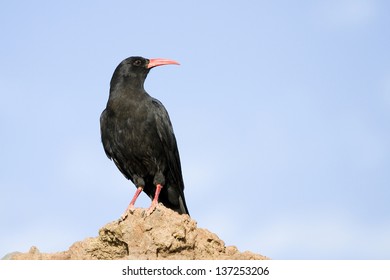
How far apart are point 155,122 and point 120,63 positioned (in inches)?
55.3

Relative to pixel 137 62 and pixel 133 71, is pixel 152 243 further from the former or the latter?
pixel 137 62

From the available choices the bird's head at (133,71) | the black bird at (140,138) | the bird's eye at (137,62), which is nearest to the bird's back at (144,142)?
the black bird at (140,138)

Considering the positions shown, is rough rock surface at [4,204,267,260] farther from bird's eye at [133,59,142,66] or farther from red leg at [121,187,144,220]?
bird's eye at [133,59,142,66]

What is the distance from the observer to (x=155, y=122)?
38.4 ft

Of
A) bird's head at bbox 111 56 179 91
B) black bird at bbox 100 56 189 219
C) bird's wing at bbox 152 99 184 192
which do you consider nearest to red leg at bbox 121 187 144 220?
black bird at bbox 100 56 189 219

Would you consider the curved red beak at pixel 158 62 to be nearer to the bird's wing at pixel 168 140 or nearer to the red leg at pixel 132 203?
the bird's wing at pixel 168 140

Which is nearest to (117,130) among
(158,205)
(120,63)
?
(120,63)

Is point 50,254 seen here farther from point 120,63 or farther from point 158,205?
point 120,63

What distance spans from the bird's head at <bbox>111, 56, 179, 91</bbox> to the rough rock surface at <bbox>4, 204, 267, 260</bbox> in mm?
3150

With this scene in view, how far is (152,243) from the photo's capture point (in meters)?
9.02

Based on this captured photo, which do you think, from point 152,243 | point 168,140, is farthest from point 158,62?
point 152,243

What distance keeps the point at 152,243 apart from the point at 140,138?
2.97m
